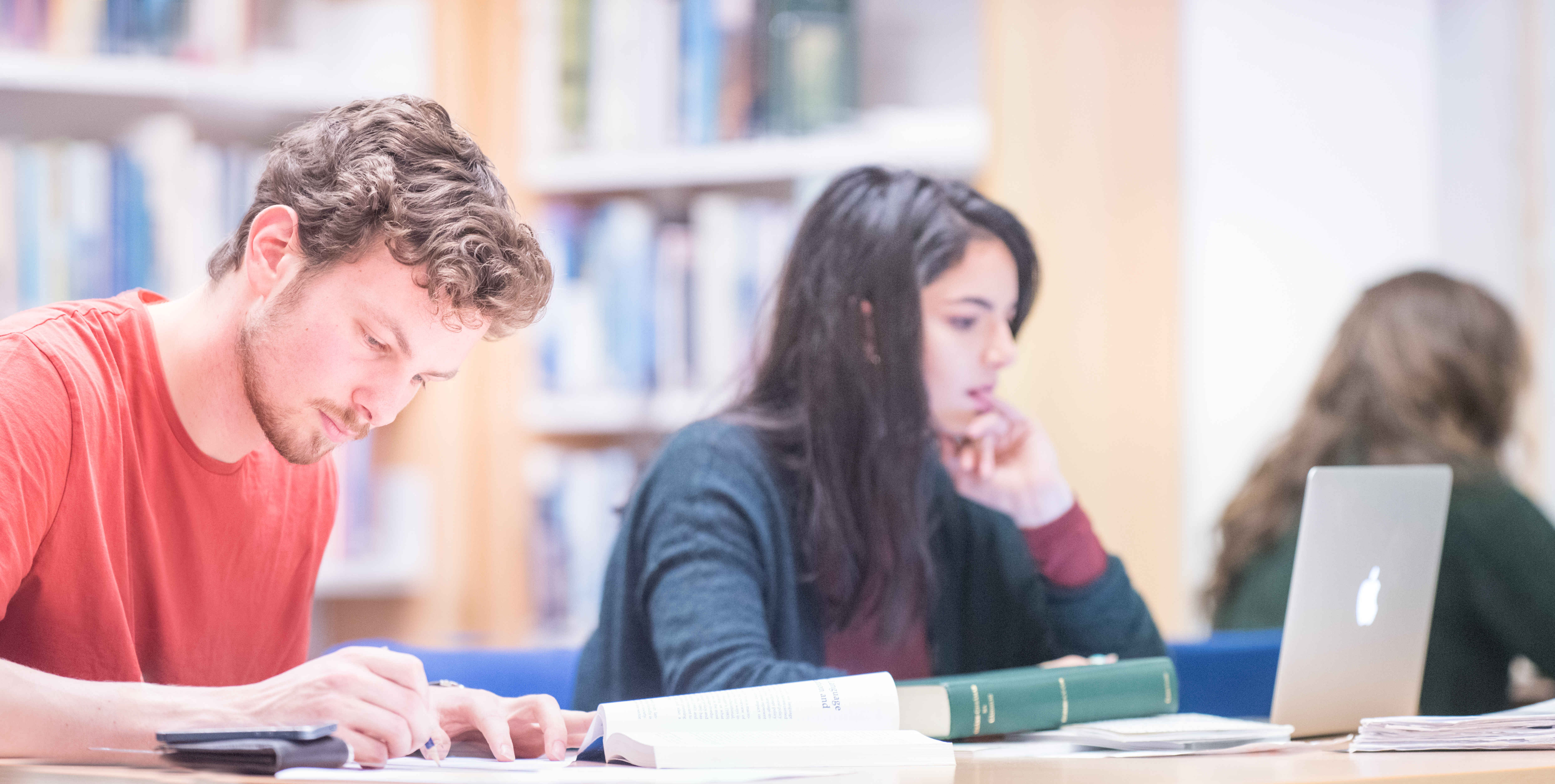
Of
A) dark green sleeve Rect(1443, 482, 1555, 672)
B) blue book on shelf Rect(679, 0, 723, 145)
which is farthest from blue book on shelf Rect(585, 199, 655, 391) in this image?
dark green sleeve Rect(1443, 482, 1555, 672)

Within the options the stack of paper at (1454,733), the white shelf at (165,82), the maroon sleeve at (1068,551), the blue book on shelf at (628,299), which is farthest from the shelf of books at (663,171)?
the stack of paper at (1454,733)

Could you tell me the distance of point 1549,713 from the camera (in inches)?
39.2

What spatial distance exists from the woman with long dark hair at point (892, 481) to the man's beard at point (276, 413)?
1.11ft

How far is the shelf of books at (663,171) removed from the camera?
2025 mm

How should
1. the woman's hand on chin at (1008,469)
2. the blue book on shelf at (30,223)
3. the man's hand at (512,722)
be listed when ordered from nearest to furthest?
the man's hand at (512,722) < the woman's hand on chin at (1008,469) < the blue book on shelf at (30,223)

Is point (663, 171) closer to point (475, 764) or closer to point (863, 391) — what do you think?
point (863, 391)

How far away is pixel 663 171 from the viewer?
2062 mm

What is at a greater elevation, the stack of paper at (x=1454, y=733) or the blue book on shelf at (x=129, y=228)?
the blue book on shelf at (x=129, y=228)

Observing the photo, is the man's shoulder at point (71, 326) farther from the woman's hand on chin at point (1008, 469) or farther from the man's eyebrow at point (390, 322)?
the woman's hand on chin at point (1008, 469)

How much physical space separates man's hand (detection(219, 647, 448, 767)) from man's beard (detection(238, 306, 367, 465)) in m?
0.26

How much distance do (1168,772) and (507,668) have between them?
29.4 inches

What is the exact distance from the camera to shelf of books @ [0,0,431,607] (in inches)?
72.4

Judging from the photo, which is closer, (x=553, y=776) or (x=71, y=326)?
(x=553, y=776)

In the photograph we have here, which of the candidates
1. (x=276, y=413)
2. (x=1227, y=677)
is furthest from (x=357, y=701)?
(x=1227, y=677)
